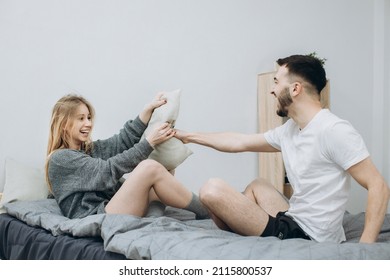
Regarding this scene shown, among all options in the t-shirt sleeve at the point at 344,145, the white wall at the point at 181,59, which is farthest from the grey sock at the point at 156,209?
the white wall at the point at 181,59

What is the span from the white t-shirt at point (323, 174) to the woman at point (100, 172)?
1.46 ft

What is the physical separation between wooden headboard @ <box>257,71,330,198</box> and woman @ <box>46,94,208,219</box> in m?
1.23

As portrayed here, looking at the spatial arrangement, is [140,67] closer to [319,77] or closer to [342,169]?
[319,77]

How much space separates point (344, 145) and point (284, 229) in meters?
0.32

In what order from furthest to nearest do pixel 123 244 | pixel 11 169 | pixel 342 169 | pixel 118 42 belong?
pixel 118 42 → pixel 11 169 → pixel 342 169 → pixel 123 244

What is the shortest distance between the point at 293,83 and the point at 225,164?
1.51 meters

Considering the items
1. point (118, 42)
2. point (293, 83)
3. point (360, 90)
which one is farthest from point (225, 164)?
point (293, 83)

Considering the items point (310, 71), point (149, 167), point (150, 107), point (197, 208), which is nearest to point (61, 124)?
point (150, 107)

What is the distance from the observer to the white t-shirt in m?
1.52

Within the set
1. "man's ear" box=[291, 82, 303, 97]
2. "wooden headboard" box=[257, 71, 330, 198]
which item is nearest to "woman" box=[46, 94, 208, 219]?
"man's ear" box=[291, 82, 303, 97]

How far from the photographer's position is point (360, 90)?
3764 millimetres

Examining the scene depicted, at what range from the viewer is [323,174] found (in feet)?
5.23

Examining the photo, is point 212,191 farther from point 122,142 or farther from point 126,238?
point 122,142

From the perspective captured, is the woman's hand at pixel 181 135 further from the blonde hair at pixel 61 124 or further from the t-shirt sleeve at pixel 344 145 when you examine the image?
the t-shirt sleeve at pixel 344 145
